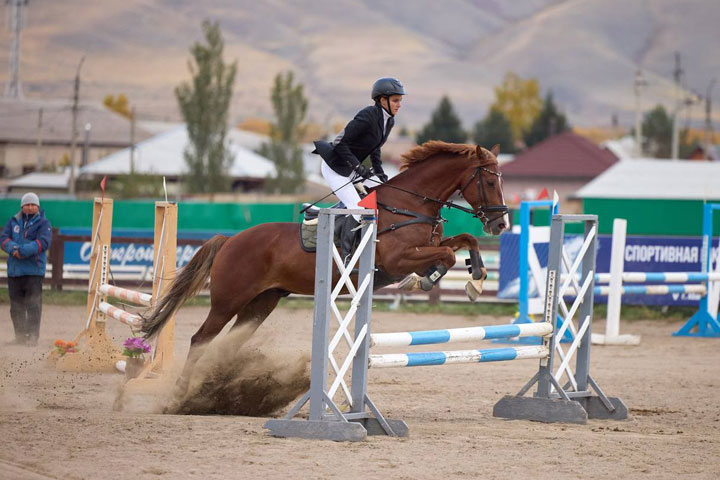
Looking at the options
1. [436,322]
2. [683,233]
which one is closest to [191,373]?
[436,322]

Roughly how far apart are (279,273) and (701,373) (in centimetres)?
456

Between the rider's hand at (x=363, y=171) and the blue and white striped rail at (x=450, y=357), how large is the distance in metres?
1.35

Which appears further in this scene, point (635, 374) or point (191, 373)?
point (635, 374)

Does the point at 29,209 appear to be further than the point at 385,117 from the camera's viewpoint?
Yes

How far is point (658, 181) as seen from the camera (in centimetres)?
2992

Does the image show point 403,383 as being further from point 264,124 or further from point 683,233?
point 264,124

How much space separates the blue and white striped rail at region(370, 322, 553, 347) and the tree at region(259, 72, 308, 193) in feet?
139

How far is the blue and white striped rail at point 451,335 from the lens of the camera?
551 cm

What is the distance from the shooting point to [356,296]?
5.41 meters

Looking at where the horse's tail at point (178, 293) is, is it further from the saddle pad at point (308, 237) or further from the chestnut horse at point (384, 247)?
the saddle pad at point (308, 237)

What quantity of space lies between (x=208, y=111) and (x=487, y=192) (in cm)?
3603

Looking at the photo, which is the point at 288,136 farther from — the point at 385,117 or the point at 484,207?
the point at 484,207

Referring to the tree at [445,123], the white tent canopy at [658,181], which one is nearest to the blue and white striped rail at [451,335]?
the white tent canopy at [658,181]

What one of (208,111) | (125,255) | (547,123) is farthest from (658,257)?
(547,123)
